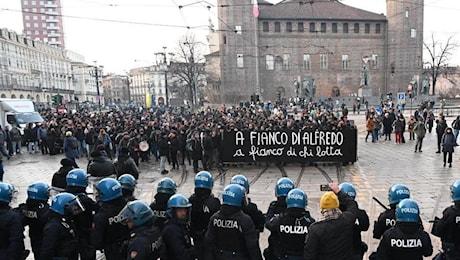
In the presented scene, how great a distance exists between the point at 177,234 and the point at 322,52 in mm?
74857

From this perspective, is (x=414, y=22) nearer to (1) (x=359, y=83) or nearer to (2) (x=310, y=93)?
(1) (x=359, y=83)

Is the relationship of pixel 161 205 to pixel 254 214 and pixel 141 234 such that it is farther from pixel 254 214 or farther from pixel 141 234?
pixel 141 234

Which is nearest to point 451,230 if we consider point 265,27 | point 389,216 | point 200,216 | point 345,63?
point 389,216

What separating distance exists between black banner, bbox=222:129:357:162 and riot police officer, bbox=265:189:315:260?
10.8 m

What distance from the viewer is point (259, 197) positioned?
1105cm

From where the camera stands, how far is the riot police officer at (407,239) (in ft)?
13.0

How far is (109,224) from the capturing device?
15.8 ft

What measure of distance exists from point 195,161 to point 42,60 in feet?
273

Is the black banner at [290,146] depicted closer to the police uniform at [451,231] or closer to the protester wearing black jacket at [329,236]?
the police uniform at [451,231]

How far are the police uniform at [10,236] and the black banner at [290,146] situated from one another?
35.8 ft

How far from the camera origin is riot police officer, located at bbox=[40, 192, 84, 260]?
4414 mm

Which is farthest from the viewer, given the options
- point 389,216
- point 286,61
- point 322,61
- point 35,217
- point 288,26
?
point 322,61

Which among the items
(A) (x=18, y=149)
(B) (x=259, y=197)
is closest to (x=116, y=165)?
(B) (x=259, y=197)

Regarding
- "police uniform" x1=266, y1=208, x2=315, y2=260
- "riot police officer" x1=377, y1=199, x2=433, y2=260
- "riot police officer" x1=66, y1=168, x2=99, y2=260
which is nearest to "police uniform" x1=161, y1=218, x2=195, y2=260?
"police uniform" x1=266, y1=208, x2=315, y2=260
